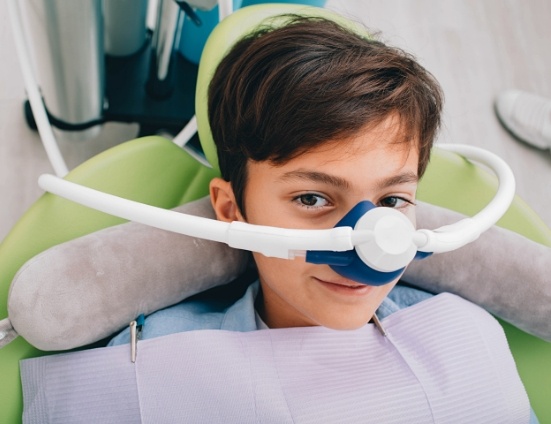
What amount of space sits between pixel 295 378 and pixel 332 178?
284 mm

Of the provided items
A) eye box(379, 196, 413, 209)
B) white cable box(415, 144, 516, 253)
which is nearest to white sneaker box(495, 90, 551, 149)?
white cable box(415, 144, 516, 253)

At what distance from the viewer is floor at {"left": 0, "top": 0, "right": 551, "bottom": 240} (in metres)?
1.60

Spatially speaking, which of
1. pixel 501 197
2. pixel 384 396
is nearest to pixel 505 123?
pixel 501 197

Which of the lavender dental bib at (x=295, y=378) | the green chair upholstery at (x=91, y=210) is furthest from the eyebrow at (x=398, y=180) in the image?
the green chair upholstery at (x=91, y=210)

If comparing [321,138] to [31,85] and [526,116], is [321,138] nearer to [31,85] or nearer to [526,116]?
[31,85]

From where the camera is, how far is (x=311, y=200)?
0.69m

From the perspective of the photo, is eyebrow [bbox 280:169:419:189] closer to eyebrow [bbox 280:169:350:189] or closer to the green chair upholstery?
eyebrow [bbox 280:169:350:189]

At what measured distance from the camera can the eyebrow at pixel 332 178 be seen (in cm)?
66

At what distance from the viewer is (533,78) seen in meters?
1.83

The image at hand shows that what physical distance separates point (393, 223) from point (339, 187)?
0.31 feet

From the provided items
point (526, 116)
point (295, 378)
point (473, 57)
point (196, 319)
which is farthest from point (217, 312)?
point (473, 57)

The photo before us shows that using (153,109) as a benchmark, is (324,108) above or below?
above

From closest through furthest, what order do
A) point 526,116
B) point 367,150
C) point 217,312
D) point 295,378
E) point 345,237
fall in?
1. point 345,237
2. point 367,150
3. point 295,378
4. point 217,312
5. point 526,116

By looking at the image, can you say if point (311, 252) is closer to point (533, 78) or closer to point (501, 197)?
point (501, 197)
